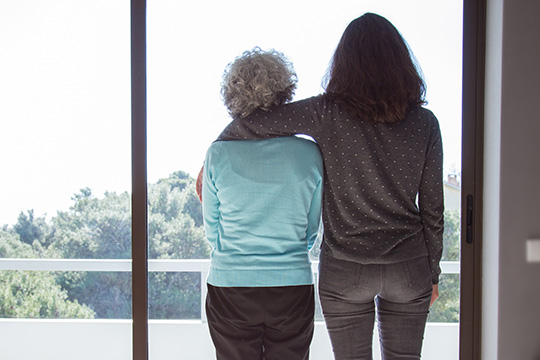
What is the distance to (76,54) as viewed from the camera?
1.82m

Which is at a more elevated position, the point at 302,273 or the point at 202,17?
the point at 202,17

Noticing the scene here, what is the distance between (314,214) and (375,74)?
17.6 inches

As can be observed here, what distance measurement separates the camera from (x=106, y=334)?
6.23 ft

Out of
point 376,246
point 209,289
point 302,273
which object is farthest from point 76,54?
point 376,246

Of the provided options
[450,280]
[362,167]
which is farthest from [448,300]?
[362,167]

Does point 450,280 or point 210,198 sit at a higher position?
point 210,198

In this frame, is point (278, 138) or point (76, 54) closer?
point (278, 138)

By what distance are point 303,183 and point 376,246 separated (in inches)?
10.7

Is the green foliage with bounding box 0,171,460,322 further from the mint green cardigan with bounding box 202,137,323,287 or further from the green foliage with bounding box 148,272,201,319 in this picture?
the mint green cardigan with bounding box 202,137,323,287

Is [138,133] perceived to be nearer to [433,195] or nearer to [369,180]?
[369,180]

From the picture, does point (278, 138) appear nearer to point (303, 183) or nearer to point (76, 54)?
point (303, 183)

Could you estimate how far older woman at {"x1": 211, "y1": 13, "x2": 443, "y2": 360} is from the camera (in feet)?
4.49

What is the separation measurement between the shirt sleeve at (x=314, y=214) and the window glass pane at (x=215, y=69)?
0.45 metres

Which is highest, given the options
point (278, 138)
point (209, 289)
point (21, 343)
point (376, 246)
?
point (278, 138)
